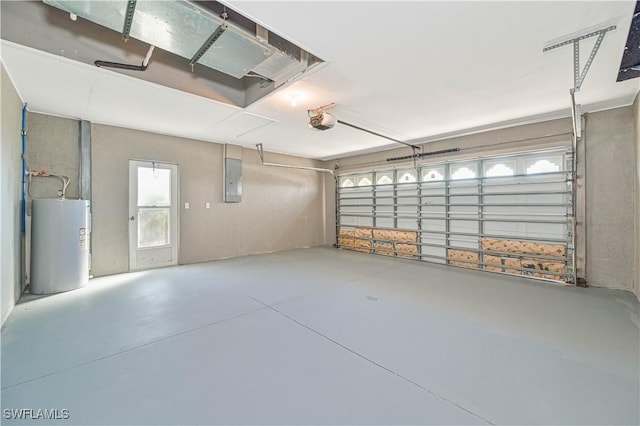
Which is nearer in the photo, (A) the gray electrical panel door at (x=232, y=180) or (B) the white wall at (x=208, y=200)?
(B) the white wall at (x=208, y=200)

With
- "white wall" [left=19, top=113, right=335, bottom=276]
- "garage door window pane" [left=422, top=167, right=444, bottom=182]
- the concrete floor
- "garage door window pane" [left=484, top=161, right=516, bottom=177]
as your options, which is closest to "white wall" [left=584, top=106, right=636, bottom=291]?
the concrete floor

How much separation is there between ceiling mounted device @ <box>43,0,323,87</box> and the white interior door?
306 cm

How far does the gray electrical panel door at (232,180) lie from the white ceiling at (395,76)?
1053mm

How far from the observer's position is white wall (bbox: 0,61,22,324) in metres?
2.53

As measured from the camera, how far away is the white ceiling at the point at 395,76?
185cm

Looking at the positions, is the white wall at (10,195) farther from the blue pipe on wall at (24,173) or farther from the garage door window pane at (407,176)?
the garage door window pane at (407,176)

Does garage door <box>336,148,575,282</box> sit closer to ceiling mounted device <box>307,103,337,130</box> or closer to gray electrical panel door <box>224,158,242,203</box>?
ceiling mounted device <box>307,103,337,130</box>

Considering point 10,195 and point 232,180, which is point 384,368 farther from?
point 232,180

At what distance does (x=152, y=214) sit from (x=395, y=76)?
15.6 ft

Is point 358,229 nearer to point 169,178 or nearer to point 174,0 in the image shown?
point 169,178

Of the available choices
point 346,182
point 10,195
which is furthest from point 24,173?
point 346,182

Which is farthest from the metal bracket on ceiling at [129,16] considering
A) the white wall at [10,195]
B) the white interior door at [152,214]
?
the white interior door at [152,214]

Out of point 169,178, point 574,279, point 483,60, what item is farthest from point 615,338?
point 169,178

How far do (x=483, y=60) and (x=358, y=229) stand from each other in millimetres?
5008
